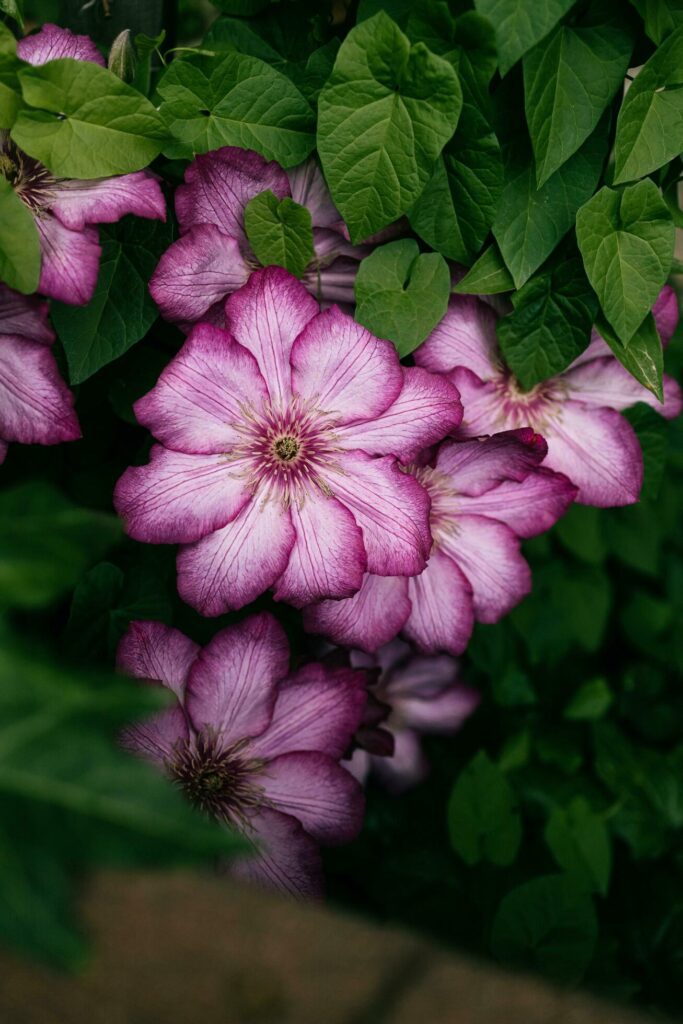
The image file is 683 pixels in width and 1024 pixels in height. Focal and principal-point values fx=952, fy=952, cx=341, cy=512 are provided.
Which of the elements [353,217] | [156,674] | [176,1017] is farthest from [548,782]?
[176,1017]

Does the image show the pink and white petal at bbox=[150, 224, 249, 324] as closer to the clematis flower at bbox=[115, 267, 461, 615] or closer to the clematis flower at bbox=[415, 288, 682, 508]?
the clematis flower at bbox=[115, 267, 461, 615]

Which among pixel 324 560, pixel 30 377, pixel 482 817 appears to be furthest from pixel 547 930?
pixel 30 377

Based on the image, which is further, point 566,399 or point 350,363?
point 566,399

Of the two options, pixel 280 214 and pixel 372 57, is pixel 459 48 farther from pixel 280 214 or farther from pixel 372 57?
pixel 280 214

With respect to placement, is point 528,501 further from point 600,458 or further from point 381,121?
point 381,121

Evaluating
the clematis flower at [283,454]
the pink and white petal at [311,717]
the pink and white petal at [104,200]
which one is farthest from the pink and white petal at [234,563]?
the pink and white petal at [104,200]
